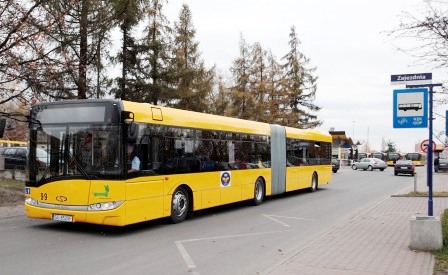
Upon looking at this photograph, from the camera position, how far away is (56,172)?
398 inches

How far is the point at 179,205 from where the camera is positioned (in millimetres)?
11852

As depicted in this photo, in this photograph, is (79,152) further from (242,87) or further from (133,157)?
(242,87)

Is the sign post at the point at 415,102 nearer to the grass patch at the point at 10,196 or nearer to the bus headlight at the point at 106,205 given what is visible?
the bus headlight at the point at 106,205

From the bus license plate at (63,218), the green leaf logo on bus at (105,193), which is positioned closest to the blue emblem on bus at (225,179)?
the green leaf logo on bus at (105,193)

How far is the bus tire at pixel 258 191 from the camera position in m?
16.1

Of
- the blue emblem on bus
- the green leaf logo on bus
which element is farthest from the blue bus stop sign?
the blue emblem on bus

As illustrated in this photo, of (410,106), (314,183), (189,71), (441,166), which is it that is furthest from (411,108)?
(441,166)

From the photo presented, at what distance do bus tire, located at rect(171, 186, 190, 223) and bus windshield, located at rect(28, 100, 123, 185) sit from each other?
234 cm

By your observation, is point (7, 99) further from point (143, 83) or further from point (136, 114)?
point (143, 83)

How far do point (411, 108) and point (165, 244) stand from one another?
17.7 ft

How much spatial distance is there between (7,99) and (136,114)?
6.62 meters

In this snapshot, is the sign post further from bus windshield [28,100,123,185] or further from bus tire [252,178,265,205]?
bus tire [252,178,265,205]

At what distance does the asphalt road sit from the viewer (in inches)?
282

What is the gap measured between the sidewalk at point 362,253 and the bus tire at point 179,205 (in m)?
3.74
